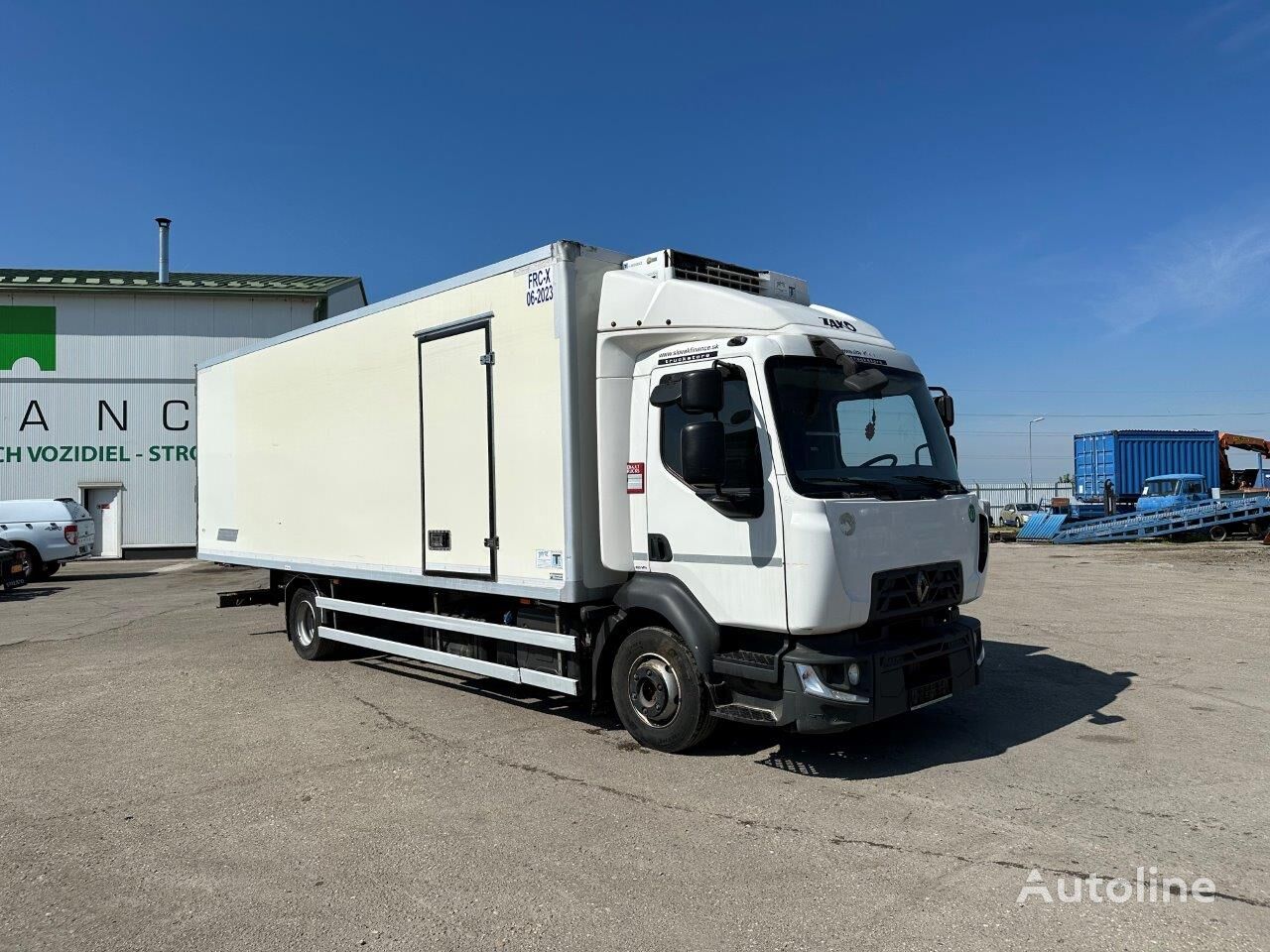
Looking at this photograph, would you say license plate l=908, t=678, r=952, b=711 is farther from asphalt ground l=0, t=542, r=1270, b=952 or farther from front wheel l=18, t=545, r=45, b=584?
front wheel l=18, t=545, r=45, b=584

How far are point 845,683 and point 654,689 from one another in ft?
4.23

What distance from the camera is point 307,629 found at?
30.0ft

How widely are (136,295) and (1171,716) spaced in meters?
27.9

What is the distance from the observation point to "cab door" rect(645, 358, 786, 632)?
491 cm

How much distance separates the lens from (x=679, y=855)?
3965 mm

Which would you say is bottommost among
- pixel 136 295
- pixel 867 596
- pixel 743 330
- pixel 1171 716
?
pixel 1171 716

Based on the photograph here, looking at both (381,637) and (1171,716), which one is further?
(381,637)

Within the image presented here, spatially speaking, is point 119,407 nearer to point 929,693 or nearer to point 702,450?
point 702,450

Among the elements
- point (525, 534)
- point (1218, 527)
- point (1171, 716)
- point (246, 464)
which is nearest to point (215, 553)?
point (246, 464)

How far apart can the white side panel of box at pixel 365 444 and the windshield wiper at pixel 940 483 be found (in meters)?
2.31

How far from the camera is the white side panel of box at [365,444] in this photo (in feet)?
19.4

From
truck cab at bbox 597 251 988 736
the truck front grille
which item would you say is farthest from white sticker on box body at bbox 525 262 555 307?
the truck front grille

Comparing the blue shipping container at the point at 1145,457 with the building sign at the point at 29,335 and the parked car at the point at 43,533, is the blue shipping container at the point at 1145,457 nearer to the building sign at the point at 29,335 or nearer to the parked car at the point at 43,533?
the parked car at the point at 43,533

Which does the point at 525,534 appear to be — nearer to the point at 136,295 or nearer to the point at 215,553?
the point at 215,553
